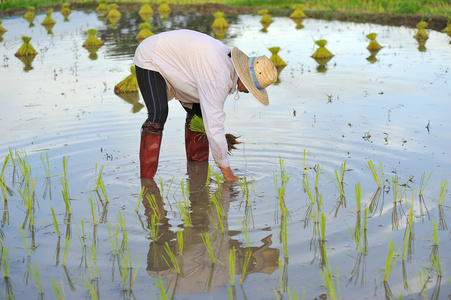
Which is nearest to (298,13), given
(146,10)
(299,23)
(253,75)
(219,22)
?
(299,23)

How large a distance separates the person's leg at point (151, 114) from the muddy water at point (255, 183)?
178 mm

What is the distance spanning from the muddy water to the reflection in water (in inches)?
0.5

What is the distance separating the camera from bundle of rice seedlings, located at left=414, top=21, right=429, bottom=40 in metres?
11.5

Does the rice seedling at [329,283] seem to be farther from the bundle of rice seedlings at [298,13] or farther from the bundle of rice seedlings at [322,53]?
the bundle of rice seedlings at [298,13]

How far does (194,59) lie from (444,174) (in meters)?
2.06

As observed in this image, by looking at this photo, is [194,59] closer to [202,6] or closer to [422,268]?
[422,268]

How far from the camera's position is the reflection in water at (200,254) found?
2926 mm

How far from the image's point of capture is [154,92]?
4.21 meters

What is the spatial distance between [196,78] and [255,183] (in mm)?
1033

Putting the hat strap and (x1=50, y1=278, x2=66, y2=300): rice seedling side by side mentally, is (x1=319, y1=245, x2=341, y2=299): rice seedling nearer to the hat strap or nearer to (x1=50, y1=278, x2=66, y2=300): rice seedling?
(x1=50, y1=278, x2=66, y2=300): rice seedling

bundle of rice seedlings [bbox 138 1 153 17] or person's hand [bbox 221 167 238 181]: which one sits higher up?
bundle of rice seedlings [bbox 138 1 153 17]

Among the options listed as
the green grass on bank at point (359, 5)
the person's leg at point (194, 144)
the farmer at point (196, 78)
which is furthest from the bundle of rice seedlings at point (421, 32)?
the farmer at point (196, 78)

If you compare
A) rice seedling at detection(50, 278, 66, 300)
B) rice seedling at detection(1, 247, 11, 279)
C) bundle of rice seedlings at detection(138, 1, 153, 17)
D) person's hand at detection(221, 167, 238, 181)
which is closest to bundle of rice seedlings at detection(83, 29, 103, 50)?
bundle of rice seedlings at detection(138, 1, 153, 17)

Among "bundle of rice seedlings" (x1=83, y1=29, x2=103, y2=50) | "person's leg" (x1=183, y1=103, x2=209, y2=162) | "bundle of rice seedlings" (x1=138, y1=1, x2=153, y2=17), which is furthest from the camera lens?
"bundle of rice seedlings" (x1=138, y1=1, x2=153, y2=17)
